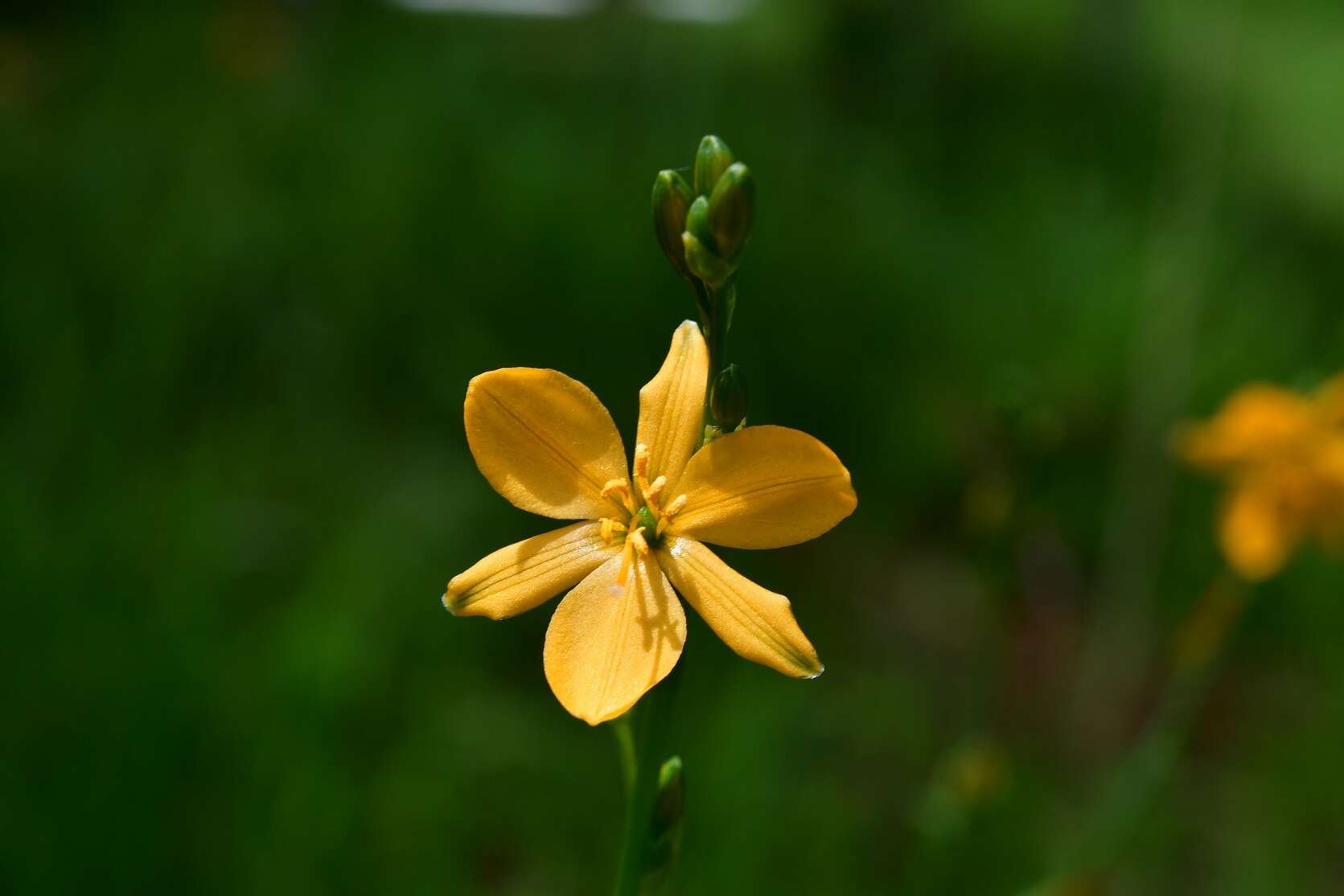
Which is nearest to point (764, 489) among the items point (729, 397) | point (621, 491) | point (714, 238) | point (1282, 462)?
point (729, 397)

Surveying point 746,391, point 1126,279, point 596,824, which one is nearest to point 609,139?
point 1126,279

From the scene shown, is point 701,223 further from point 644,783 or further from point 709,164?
point 644,783

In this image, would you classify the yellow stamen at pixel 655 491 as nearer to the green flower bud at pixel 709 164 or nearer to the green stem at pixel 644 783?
the green stem at pixel 644 783

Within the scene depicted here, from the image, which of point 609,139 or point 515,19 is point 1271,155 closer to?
point 609,139

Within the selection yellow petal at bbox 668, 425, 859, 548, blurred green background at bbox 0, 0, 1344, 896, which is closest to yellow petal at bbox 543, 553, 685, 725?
yellow petal at bbox 668, 425, 859, 548

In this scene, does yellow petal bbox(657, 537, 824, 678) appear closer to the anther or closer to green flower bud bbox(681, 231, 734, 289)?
the anther

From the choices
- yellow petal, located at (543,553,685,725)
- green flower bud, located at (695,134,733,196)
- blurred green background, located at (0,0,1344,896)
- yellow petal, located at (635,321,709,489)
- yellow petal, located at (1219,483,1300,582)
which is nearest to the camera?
yellow petal, located at (543,553,685,725)
